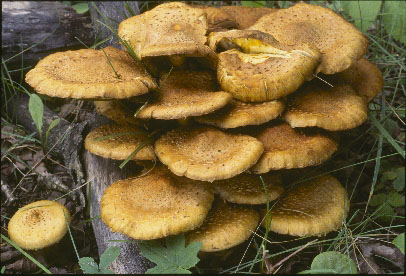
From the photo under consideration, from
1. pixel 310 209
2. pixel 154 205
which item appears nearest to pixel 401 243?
pixel 310 209

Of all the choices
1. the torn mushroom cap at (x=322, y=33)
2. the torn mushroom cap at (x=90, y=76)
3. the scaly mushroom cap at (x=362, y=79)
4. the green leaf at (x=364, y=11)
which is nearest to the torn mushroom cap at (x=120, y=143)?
the torn mushroom cap at (x=90, y=76)

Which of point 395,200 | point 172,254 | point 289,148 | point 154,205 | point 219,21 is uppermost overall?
point 219,21

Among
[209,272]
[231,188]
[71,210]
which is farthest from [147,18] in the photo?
[209,272]

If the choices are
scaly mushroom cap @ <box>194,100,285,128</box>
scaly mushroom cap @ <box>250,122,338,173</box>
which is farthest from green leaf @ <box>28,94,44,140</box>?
scaly mushroom cap @ <box>250,122,338,173</box>

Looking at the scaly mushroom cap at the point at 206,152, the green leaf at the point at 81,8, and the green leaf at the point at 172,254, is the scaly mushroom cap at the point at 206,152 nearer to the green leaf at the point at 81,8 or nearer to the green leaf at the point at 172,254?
the green leaf at the point at 172,254

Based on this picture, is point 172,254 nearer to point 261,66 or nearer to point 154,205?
point 154,205

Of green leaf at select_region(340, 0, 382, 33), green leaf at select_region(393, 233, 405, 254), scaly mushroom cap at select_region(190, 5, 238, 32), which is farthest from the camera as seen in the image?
green leaf at select_region(340, 0, 382, 33)

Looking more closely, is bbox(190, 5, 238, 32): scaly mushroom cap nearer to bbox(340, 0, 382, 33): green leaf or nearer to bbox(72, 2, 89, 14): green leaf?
bbox(340, 0, 382, 33): green leaf
